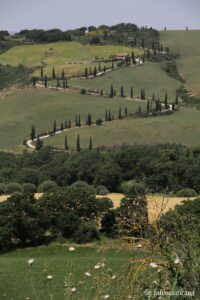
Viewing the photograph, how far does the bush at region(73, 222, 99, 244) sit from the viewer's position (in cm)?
4844

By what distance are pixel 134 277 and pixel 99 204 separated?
43244mm

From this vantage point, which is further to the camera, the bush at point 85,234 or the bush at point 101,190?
the bush at point 101,190

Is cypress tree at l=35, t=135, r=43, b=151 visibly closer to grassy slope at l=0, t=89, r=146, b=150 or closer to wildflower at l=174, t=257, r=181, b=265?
grassy slope at l=0, t=89, r=146, b=150

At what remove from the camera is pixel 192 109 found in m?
129

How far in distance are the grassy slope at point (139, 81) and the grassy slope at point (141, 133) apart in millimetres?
25776

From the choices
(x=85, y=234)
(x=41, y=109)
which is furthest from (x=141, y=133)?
(x=85, y=234)

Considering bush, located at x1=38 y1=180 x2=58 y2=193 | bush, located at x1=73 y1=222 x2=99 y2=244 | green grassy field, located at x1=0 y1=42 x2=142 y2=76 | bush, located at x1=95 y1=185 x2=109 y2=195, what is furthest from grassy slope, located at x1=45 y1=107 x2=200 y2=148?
bush, located at x1=73 y1=222 x2=99 y2=244

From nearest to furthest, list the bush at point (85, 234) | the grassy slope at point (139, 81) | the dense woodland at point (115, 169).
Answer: the bush at point (85, 234) → the dense woodland at point (115, 169) → the grassy slope at point (139, 81)

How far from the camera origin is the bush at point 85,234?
48.4 meters

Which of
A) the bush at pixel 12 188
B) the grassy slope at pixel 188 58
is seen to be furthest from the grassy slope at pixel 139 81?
the bush at pixel 12 188

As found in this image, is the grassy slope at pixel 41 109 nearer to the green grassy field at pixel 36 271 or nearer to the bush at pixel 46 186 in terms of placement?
the bush at pixel 46 186

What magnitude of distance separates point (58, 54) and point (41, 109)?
5752 cm

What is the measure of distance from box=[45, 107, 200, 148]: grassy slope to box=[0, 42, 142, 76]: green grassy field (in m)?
51.6

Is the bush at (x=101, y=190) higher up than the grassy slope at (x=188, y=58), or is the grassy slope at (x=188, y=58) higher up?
the grassy slope at (x=188, y=58)
